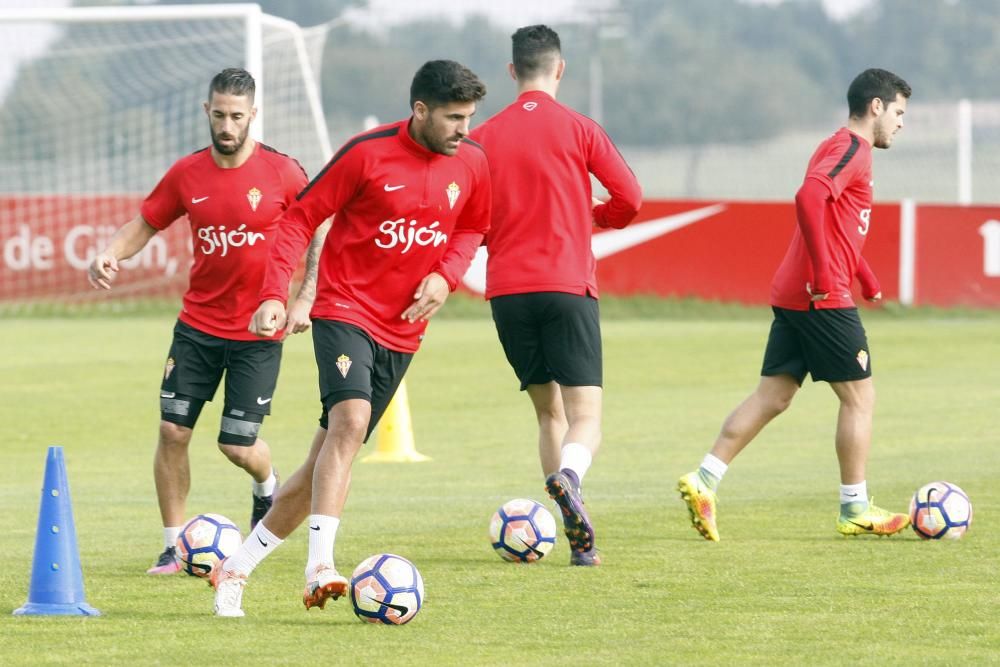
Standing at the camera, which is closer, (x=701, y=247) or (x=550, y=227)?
(x=550, y=227)

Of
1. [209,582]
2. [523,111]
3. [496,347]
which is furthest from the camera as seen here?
[496,347]

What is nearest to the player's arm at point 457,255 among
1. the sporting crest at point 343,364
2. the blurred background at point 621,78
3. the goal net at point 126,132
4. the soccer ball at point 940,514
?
the sporting crest at point 343,364

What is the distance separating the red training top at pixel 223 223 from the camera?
8.13 metres

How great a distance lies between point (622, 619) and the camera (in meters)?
6.58

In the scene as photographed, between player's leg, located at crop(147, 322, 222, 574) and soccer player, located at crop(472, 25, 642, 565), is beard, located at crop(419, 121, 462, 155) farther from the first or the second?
player's leg, located at crop(147, 322, 222, 574)

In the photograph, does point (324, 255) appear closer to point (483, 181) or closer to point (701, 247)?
point (483, 181)

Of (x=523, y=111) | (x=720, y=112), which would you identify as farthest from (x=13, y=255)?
(x=720, y=112)

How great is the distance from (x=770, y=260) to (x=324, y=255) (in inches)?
762

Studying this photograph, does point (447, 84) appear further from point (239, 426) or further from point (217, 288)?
point (239, 426)

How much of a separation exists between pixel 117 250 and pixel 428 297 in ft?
5.94

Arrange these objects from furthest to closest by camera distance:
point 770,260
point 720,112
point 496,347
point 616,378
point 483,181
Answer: point 720,112 → point 770,260 → point 496,347 → point 616,378 → point 483,181

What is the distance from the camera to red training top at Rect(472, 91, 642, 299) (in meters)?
8.01

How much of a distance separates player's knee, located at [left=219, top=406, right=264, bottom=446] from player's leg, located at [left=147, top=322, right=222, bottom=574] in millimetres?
152

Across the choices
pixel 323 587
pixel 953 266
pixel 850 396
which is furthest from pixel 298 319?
pixel 953 266
